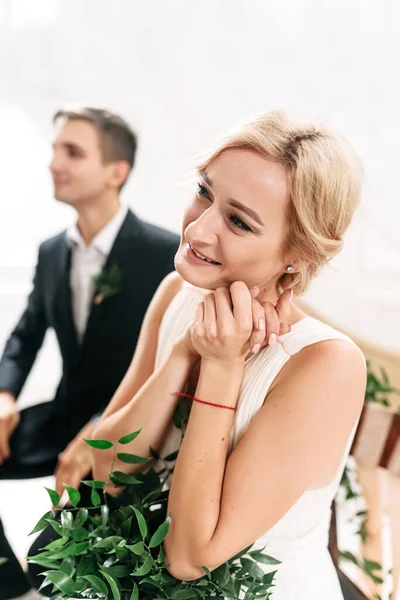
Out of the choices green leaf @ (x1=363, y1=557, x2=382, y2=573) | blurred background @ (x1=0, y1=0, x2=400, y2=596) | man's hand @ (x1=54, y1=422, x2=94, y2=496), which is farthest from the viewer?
blurred background @ (x1=0, y1=0, x2=400, y2=596)

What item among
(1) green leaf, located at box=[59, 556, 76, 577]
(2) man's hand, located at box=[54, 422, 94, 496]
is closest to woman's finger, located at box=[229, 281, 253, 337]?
(1) green leaf, located at box=[59, 556, 76, 577]

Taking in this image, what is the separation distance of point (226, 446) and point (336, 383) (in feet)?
0.62

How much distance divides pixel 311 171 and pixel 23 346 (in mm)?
1117

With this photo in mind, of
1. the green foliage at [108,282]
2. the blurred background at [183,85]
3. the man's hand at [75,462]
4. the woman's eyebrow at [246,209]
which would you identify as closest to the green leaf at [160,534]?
the woman's eyebrow at [246,209]

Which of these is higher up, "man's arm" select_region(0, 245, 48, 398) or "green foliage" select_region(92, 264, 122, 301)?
"green foliage" select_region(92, 264, 122, 301)

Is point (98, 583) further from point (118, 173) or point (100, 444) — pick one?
point (118, 173)

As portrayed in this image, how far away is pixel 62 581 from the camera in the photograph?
2.96 feet

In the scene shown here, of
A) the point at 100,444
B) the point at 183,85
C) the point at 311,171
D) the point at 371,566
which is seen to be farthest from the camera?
the point at 183,85

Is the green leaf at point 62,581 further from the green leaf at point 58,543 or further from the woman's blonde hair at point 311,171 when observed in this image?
the woman's blonde hair at point 311,171

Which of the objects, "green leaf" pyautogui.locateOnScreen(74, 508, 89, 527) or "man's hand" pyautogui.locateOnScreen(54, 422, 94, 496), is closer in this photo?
"green leaf" pyautogui.locateOnScreen(74, 508, 89, 527)

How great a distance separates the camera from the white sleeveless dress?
0.95 meters

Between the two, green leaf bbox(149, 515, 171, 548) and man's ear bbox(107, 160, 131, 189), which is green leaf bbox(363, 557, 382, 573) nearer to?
green leaf bbox(149, 515, 171, 548)

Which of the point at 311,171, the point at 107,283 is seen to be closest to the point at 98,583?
the point at 311,171

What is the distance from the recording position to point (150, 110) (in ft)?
5.92
